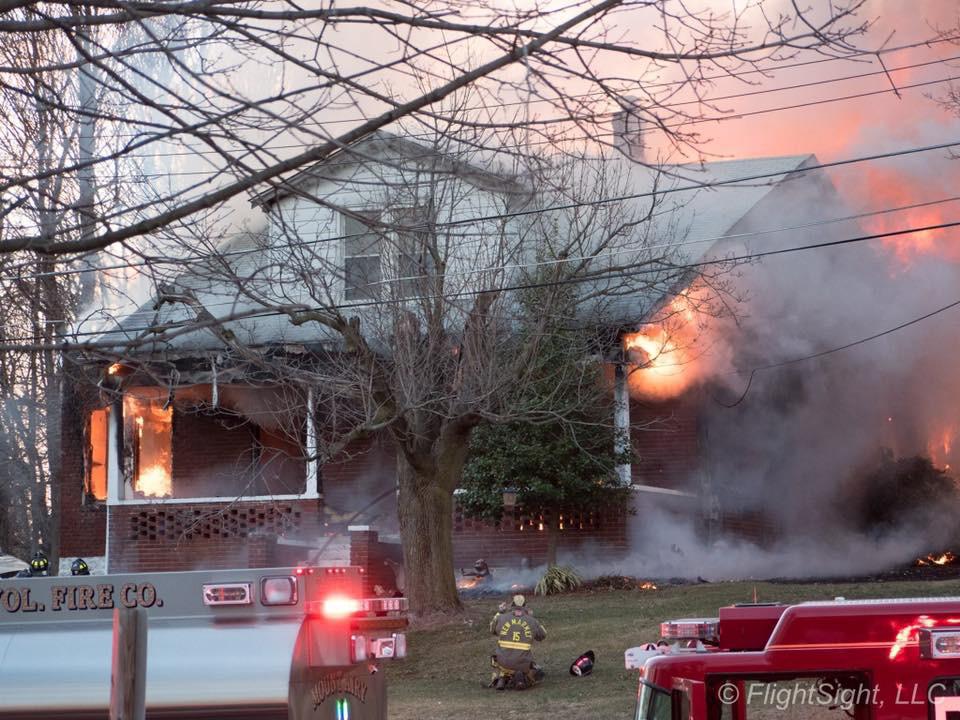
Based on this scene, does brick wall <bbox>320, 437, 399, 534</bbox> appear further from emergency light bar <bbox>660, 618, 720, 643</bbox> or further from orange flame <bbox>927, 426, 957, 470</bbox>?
emergency light bar <bbox>660, 618, 720, 643</bbox>

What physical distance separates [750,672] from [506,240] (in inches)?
386

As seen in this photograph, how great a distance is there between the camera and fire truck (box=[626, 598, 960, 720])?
403 cm

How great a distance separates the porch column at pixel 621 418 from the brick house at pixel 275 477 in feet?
0.09

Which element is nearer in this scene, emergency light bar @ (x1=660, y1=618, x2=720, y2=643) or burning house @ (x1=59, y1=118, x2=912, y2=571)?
emergency light bar @ (x1=660, y1=618, x2=720, y2=643)

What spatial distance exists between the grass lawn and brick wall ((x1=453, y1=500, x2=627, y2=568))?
1542mm

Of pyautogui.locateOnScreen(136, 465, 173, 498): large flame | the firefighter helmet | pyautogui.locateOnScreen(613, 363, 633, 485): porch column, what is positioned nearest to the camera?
the firefighter helmet

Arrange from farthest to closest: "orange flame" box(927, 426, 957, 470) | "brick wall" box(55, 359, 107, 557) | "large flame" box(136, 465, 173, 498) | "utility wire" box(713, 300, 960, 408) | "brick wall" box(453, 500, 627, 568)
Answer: "orange flame" box(927, 426, 957, 470) < "brick wall" box(55, 359, 107, 557) < "large flame" box(136, 465, 173, 498) < "utility wire" box(713, 300, 960, 408) < "brick wall" box(453, 500, 627, 568)

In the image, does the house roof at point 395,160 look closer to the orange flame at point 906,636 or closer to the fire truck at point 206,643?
the fire truck at point 206,643

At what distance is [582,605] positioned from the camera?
15.2m

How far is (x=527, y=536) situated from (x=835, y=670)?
14.1 metres

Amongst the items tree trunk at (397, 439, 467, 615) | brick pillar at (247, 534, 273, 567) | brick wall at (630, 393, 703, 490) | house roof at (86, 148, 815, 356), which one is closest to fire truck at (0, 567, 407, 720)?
house roof at (86, 148, 815, 356)

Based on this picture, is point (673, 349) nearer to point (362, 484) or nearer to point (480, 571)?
point (480, 571)

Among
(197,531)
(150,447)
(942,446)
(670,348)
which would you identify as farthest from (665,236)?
(942,446)

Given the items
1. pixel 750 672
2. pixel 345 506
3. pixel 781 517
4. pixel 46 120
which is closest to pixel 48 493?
pixel 345 506
